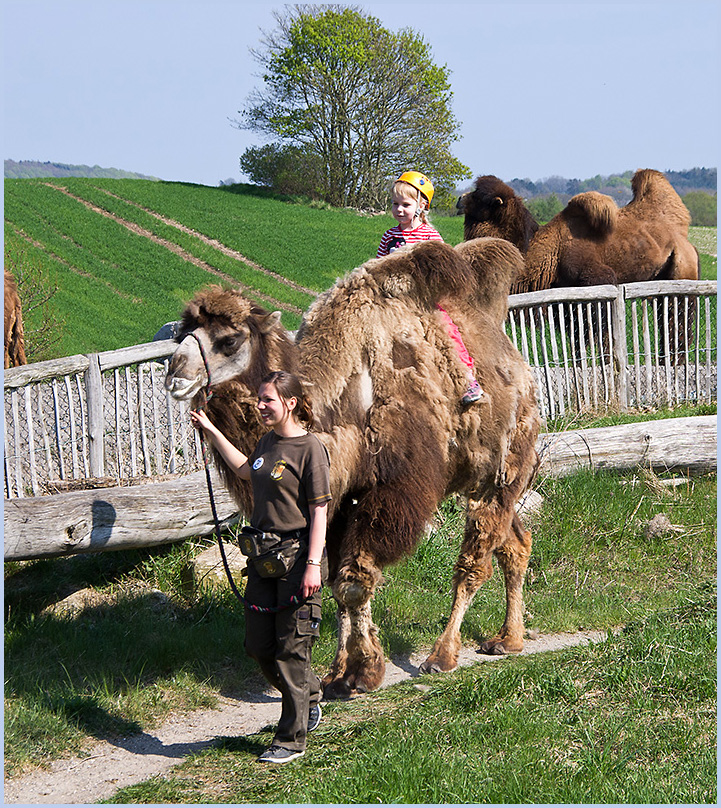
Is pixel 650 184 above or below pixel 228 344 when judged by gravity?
above

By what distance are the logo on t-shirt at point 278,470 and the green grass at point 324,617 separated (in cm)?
141

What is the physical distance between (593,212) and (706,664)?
846cm

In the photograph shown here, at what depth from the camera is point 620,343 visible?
469 inches

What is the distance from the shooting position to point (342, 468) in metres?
4.89

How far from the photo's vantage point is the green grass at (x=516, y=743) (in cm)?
390

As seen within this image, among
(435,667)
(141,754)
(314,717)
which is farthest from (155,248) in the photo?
(314,717)

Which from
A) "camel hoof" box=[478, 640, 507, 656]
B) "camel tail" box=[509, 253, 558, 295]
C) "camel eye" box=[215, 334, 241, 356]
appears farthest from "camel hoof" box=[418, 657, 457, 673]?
"camel tail" box=[509, 253, 558, 295]

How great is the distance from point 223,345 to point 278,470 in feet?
2.68

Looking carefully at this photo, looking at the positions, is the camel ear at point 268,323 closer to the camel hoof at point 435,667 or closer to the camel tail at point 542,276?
the camel hoof at point 435,667

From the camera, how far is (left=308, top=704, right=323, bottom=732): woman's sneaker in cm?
463

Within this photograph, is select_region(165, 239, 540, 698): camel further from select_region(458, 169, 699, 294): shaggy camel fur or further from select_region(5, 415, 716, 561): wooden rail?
select_region(458, 169, 699, 294): shaggy camel fur

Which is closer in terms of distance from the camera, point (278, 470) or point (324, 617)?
point (278, 470)

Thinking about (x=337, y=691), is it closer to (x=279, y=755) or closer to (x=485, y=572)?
(x=279, y=755)

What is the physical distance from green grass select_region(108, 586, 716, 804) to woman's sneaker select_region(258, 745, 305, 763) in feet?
0.15
